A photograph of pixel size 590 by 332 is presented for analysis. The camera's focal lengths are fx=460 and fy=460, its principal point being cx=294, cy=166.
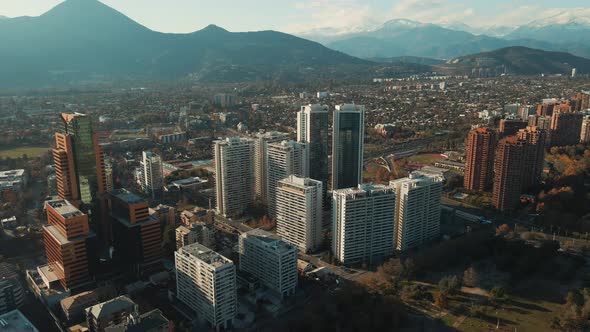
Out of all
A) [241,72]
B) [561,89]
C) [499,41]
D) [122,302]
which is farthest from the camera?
[499,41]

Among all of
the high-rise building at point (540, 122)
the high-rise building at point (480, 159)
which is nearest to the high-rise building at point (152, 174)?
the high-rise building at point (480, 159)

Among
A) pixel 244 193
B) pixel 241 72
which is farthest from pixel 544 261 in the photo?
pixel 241 72

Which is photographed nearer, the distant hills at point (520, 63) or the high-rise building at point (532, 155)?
the high-rise building at point (532, 155)

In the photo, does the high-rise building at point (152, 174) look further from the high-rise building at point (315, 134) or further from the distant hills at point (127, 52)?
the distant hills at point (127, 52)

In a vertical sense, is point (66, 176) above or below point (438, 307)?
above

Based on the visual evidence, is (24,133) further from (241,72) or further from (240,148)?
(241,72)

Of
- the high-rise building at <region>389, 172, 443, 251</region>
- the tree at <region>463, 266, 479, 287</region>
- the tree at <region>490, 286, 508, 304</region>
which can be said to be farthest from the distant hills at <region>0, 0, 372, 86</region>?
the tree at <region>490, 286, 508, 304</region>

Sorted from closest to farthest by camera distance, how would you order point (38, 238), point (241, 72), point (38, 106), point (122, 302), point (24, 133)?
point (122, 302) → point (38, 238) → point (24, 133) → point (38, 106) → point (241, 72)

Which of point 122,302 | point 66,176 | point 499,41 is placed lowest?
point 122,302
